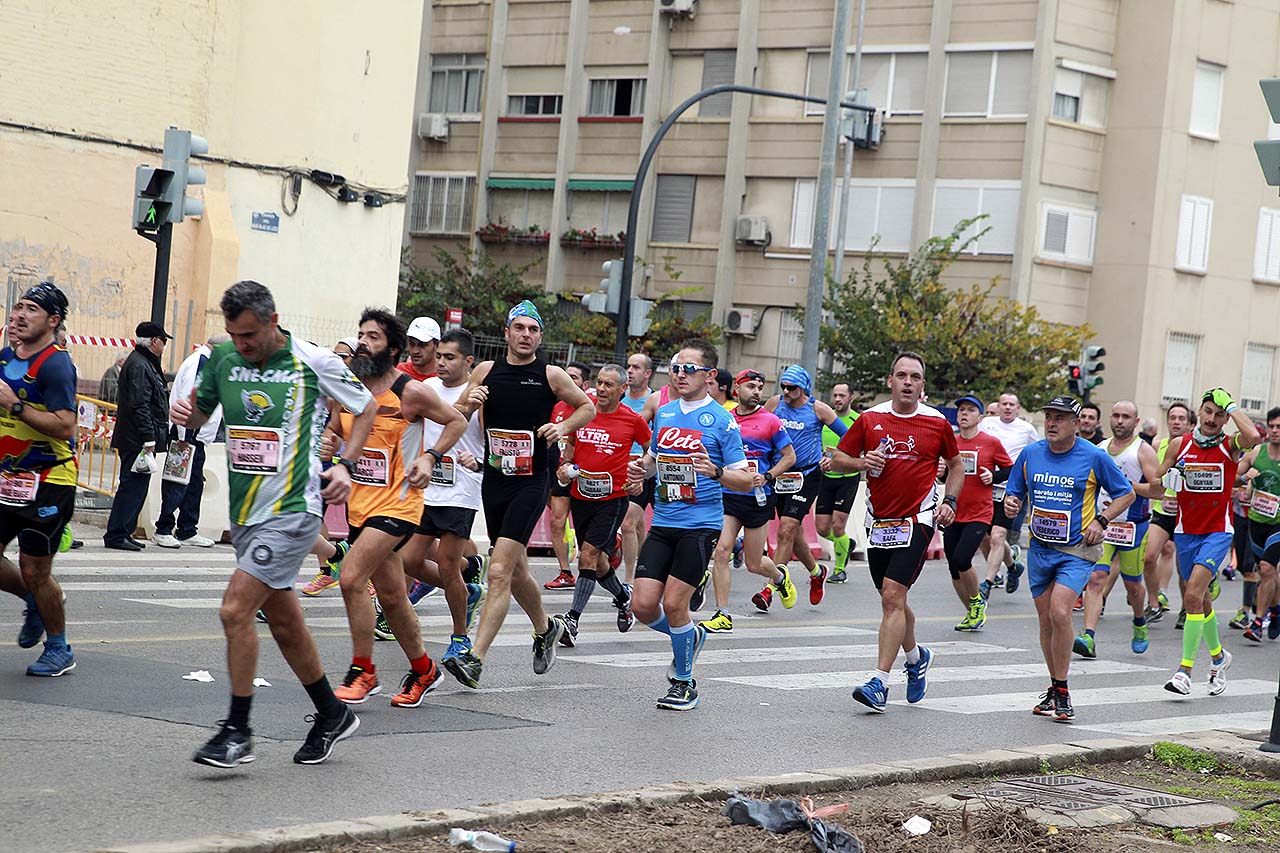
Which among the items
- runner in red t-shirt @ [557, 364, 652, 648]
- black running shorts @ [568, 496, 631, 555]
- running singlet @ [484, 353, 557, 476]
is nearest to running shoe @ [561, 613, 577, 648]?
runner in red t-shirt @ [557, 364, 652, 648]

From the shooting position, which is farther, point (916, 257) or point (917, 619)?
point (916, 257)

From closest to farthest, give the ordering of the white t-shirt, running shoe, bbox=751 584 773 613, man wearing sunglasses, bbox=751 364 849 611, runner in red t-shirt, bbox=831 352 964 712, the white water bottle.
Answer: the white water bottle
runner in red t-shirt, bbox=831 352 964 712
running shoe, bbox=751 584 773 613
man wearing sunglasses, bbox=751 364 849 611
the white t-shirt

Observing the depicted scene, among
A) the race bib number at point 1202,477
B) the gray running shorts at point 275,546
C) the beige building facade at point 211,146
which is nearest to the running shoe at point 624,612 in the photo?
the race bib number at point 1202,477

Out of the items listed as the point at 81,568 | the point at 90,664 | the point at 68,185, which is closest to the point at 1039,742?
the point at 90,664

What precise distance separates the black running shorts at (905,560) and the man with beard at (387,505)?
9.28 ft

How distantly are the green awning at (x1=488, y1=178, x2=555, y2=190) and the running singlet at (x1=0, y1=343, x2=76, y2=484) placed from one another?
124 ft

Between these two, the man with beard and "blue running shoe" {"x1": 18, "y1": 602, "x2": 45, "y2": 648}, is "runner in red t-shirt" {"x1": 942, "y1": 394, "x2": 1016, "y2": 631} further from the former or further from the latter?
"blue running shoe" {"x1": 18, "y1": 602, "x2": 45, "y2": 648}

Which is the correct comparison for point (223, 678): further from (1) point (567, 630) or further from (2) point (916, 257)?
(2) point (916, 257)

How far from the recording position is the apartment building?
133ft

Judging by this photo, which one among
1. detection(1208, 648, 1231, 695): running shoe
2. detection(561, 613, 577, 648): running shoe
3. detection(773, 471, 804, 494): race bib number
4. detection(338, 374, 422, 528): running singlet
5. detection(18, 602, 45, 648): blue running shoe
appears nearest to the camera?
detection(338, 374, 422, 528): running singlet

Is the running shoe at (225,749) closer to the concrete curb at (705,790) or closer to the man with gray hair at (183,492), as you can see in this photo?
the concrete curb at (705,790)

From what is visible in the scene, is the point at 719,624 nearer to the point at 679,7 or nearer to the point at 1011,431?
the point at 1011,431

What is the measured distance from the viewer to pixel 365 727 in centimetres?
859

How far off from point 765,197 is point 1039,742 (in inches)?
1364
